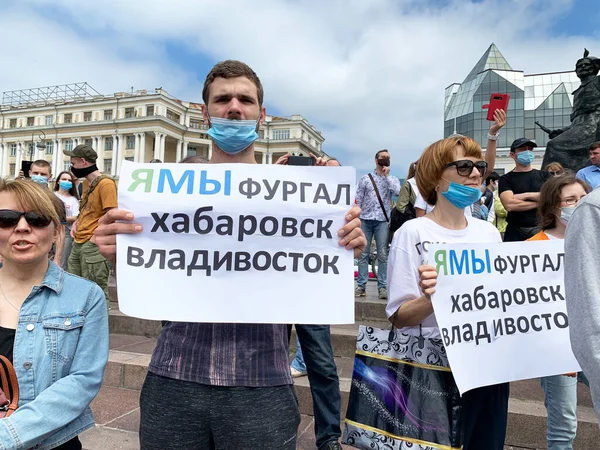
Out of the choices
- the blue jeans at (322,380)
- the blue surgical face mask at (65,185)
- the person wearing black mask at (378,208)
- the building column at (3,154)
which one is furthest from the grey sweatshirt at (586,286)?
the building column at (3,154)

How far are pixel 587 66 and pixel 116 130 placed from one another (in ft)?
245

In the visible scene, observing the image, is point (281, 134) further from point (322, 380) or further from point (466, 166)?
point (466, 166)

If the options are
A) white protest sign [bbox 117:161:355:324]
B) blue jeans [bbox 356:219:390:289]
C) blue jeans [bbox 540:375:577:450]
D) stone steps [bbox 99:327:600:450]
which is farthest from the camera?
blue jeans [bbox 356:219:390:289]

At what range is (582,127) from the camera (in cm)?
702

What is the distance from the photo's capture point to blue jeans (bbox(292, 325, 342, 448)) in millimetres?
2547

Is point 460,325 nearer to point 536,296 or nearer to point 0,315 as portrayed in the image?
point 536,296

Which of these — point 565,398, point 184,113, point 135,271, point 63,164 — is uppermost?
point 184,113

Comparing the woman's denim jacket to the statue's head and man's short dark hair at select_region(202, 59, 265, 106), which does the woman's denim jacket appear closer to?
man's short dark hair at select_region(202, 59, 265, 106)

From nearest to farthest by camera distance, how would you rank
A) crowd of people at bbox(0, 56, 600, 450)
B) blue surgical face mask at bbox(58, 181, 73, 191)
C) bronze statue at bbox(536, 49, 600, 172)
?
crowd of people at bbox(0, 56, 600, 450) < blue surgical face mask at bbox(58, 181, 73, 191) < bronze statue at bbox(536, 49, 600, 172)

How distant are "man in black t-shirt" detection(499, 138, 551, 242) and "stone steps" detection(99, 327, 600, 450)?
1.44 metres

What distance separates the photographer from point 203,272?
4.81 feet

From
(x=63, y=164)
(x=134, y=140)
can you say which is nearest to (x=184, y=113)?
(x=134, y=140)

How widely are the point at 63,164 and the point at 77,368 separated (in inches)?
3309

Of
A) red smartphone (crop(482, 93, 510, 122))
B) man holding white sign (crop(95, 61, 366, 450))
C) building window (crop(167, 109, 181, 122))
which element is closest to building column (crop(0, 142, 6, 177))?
building window (crop(167, 109, 181, 122))
